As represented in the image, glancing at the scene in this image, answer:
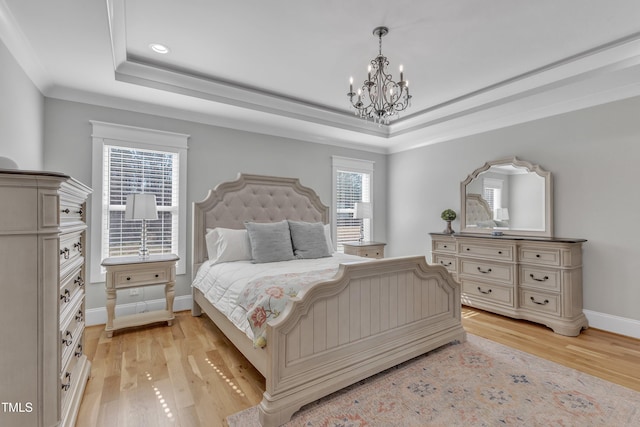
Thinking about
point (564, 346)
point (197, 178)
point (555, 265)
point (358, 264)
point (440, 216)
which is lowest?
point (564, 346)

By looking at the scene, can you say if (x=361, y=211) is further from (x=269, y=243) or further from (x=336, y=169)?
(x=269, y=243)

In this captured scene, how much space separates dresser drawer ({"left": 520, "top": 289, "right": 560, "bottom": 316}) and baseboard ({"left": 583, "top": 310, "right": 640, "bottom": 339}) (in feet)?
1.45

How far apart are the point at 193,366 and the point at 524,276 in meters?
3.50

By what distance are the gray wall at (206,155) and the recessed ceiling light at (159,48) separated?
1052 millimetres

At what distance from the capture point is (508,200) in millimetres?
3871

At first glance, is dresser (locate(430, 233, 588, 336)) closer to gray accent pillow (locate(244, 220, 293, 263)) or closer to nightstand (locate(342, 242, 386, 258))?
nightstand (locate(342, 242, 386, 258))

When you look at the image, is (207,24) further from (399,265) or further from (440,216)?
(440,216)

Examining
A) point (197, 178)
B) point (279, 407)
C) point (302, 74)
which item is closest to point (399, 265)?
point (279, 407)

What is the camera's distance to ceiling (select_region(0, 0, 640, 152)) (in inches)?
83.6

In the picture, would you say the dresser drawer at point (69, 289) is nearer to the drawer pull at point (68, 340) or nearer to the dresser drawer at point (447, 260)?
the drawer pull at point (68, 340)

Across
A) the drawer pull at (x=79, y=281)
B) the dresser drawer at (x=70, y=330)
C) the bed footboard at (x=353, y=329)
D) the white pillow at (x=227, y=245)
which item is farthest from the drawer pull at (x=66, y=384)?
the white pillow at (x=227, y=245)

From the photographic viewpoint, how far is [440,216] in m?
4.79

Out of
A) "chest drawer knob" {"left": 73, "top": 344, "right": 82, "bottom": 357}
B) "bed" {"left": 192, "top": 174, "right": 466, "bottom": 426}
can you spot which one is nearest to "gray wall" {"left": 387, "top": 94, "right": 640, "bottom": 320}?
"bed" {"left": 192, "top": 174, "right": 466, "bottom": 426}

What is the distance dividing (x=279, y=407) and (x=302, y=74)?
2944 mm
